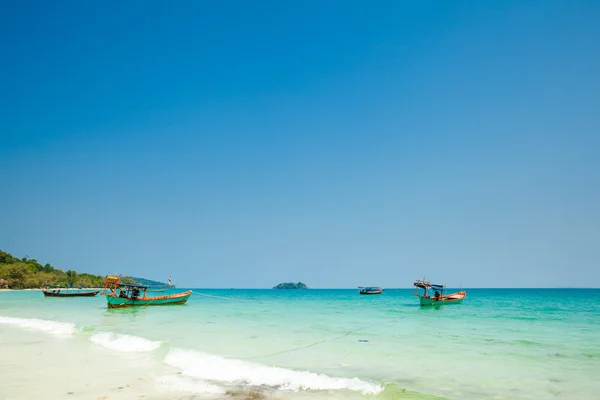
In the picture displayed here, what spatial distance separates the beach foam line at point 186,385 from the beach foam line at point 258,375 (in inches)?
17.3

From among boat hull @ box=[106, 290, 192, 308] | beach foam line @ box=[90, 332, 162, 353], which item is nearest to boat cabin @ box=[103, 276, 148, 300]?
boat hull @ box=[106, 290, 192, 308]

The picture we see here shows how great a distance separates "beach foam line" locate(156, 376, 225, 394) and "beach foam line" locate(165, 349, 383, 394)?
1.44 feet

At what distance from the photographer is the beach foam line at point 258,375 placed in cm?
798

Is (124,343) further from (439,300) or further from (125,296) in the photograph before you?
(439,300)

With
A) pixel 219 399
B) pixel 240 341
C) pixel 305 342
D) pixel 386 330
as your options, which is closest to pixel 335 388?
pixel 219 399

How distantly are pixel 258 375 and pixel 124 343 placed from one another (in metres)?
7.04

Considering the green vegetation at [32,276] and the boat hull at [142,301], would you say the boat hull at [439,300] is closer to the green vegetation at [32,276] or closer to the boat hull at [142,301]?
the boat hull at [142,301]

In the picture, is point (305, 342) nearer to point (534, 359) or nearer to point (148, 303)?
point (534, 359)

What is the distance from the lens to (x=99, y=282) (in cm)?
10281

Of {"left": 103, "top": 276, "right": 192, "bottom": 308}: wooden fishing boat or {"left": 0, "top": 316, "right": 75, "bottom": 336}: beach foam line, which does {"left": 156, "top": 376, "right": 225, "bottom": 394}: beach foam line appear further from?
{"left": 103, "top": 276, "right": 192, "bottom": 308}: wooden fishing boat

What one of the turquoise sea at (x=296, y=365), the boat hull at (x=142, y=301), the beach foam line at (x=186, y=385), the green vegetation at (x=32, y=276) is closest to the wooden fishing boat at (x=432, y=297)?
the turquoise sea at (x=296, y=365)

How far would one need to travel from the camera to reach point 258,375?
28.9 ft

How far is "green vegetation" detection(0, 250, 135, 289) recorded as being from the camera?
77.1 m

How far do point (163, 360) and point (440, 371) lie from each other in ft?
24.2
